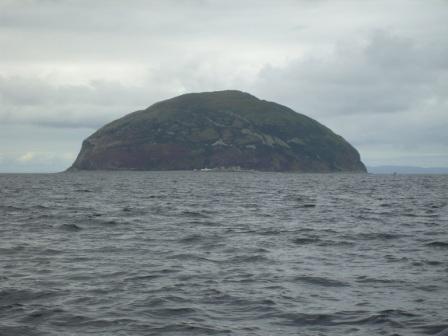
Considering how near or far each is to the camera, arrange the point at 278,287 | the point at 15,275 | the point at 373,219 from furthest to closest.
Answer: the point at 373,219 < the point at 15,275 < the point at 278,287

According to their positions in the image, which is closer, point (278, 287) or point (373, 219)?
point (278, 287)

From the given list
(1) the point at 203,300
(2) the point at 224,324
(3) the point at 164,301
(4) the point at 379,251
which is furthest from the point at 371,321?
(4) the point at 379,251

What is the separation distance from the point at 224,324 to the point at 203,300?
2.38m

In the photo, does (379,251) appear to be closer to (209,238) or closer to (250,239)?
(250,239)

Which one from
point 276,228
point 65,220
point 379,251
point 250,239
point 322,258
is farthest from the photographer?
point 65,220

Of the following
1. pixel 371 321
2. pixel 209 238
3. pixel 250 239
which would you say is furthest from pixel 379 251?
pixel 371 321

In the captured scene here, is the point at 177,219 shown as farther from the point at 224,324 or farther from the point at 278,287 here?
the point at 224,324

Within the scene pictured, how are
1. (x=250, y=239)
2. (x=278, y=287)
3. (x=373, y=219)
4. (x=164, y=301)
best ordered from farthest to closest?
(x=373, y=219) < (x=250, y=239) < (x=278, y=287) < (x=164, y=301)

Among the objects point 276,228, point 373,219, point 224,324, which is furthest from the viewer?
point 373,219

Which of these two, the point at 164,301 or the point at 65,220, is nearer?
the point at 164,301

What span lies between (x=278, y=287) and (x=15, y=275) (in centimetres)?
927

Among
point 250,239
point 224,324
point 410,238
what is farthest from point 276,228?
point 224,324

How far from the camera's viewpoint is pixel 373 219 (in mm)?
40250

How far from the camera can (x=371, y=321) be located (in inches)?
568
